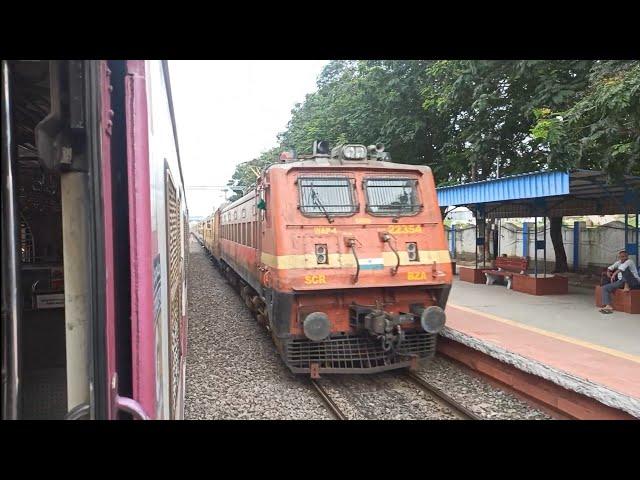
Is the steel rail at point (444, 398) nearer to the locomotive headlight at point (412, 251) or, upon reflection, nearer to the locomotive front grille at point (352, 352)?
the locomotive front grille at point (352, 352)

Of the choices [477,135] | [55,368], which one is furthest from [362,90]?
[55,368]

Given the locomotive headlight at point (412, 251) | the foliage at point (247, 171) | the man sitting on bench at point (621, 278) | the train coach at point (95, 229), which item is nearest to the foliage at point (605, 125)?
the man sitting on bench at point (621, 278)

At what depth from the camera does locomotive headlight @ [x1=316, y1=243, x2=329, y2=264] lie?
6.51 metres

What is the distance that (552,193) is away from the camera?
10578mm

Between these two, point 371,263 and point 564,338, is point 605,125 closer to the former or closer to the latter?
point 564,338

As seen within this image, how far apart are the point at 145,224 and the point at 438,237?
19.1 ft

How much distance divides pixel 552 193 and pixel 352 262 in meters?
6.16

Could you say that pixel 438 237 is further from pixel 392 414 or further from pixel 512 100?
pixel 512 100

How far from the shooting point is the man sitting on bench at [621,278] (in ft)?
33.8

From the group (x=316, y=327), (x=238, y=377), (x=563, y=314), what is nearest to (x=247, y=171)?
(x=563, y=314)

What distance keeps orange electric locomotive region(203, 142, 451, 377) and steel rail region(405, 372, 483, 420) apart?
0.27 m

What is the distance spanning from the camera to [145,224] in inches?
69.2

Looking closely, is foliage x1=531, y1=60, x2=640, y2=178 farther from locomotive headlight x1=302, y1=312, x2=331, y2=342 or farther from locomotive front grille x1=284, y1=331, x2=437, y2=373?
locomotive headlight x1=302, y1=312, x2=331, y2=342

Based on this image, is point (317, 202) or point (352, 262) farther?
point (317, 202)
